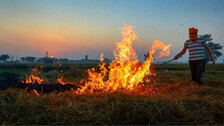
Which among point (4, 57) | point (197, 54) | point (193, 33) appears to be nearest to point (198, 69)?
point (197, 54)

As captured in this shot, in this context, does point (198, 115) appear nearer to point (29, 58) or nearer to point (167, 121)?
point (167, 121)

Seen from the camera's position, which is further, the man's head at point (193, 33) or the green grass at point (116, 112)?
the man's head at point (193, 33)

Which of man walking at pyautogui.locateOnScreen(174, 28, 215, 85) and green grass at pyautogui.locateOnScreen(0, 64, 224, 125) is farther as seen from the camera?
man walking at pyautogui.locateOnScreen(174, 28, 215, 85)

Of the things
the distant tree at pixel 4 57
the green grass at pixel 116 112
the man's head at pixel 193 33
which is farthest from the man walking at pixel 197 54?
the distant tree at pixel 4 57

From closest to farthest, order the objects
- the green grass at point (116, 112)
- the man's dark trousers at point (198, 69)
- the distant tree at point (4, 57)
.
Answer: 1. the green grass at point (116, 112)
2. the man's dark trousers at point (198, 69)
3. the distant tree at point (4, 57)

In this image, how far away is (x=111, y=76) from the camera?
5.38 meters

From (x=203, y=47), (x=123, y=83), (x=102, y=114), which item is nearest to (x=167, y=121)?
(x=102, y=114)

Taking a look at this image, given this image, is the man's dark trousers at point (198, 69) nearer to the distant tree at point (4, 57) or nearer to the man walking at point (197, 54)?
the man walking at point (197, 54)

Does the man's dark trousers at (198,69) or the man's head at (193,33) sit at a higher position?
the man's head at (193,33)

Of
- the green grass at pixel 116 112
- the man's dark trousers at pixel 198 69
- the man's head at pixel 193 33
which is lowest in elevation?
the green grass at pixel 116 112

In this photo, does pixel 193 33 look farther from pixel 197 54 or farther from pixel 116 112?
→ pixel 116 112

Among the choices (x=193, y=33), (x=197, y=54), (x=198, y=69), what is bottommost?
(x=198, y=69)

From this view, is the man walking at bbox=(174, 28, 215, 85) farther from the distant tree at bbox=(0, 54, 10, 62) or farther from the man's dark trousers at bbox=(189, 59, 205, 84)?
the distant tree at bbox=(0, 54, 10, 62)

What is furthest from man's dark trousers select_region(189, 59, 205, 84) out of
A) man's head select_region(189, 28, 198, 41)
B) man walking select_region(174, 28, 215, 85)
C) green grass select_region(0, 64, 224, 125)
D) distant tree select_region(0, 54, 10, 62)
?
distant tree select_region(0, 54, 10, 62)
